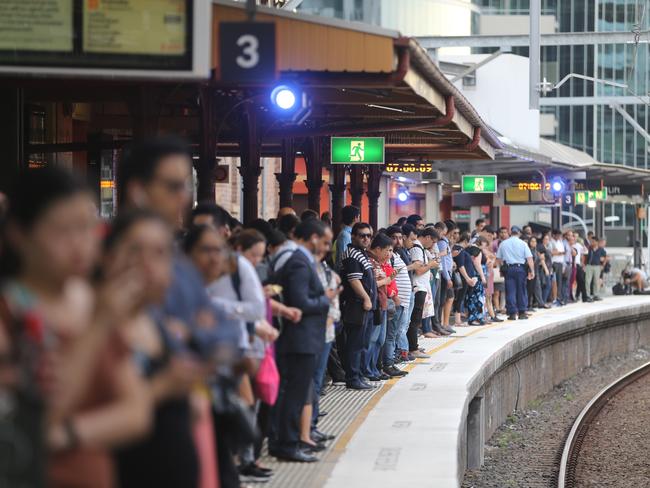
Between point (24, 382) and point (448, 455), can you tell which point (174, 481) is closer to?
point (24, 382)

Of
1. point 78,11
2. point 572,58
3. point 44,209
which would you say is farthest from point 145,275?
point 572,58

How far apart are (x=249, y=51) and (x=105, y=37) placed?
1038 millimetres

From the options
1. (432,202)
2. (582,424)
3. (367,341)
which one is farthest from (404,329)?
(432,202)

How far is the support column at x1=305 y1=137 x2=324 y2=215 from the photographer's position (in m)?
22.1

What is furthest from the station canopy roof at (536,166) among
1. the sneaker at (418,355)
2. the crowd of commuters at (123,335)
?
the crowd of commuters at (123,335)

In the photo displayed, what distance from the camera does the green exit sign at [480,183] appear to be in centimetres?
3441

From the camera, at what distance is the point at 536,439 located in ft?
63.9

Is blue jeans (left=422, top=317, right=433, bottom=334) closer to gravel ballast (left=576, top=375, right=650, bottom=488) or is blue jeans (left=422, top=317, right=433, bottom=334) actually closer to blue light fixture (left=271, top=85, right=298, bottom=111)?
gravel ballast (left=576, top=375, right=650, bottom=488)

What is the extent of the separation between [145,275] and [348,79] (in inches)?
320

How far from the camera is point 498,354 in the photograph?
19.3 meters

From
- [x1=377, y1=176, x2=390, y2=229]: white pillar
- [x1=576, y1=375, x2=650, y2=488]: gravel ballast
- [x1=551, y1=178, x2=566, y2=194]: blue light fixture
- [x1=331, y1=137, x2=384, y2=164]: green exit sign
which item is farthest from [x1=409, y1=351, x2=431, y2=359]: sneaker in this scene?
[x1=551, y1=178, x2=566, y2=194]: blue light fixture

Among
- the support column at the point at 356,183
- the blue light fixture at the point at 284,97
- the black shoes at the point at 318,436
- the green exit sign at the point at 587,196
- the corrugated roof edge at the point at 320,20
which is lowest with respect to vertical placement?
the black shoes at the point at 318,436

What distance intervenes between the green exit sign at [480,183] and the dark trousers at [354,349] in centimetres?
1934

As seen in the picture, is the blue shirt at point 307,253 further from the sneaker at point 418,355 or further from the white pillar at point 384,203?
the white pillar at point 384,203
